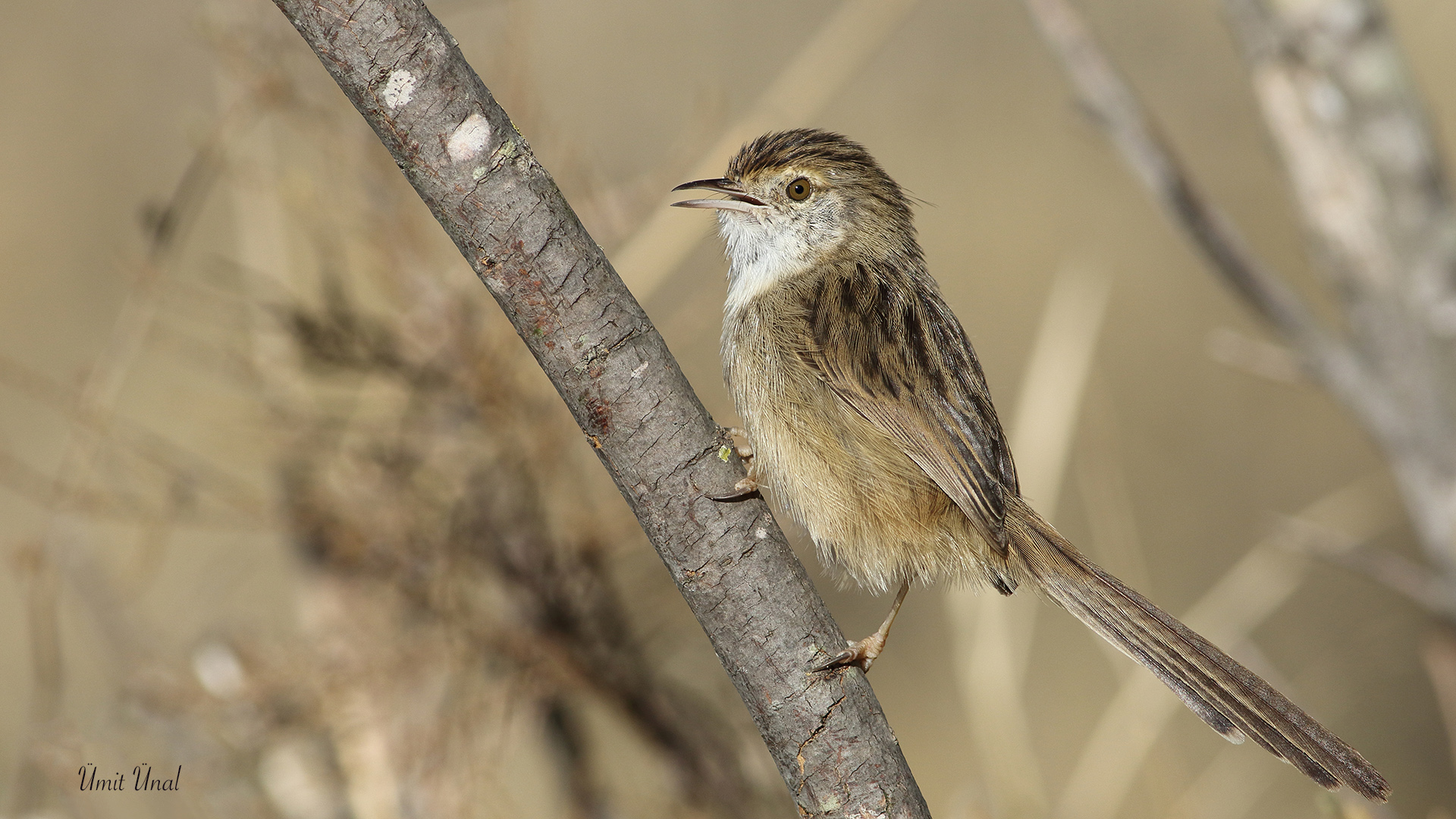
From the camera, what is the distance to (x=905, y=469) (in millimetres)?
2834

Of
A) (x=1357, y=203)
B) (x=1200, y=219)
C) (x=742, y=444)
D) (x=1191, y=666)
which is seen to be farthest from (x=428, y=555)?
(x=1357, y=203)

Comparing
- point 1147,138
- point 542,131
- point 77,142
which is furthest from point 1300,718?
point 77,142

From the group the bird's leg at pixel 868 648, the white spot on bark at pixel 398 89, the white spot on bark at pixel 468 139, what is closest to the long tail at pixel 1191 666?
the bird's leg at pixel 868 648

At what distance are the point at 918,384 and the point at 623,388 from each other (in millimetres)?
1231

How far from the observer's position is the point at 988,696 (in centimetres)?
378

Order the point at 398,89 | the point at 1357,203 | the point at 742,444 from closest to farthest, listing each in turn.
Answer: the point at 398,89, the point at 742,444, the point at 1357,203

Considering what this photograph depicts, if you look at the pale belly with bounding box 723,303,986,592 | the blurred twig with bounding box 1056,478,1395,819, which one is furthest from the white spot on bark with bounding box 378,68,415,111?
the blurred twig with bounding box 1056,478,1395,819

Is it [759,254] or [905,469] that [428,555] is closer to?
[759,254]

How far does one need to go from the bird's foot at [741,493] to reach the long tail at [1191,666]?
44.8 inches

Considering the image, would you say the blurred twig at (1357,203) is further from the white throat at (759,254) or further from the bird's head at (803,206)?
the white throat at (759,254)

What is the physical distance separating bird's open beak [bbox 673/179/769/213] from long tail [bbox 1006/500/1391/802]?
132 centimetres

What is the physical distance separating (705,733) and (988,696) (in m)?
1.18

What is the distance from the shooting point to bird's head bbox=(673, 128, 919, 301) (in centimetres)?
346

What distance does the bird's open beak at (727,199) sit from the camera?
11.2 ft
